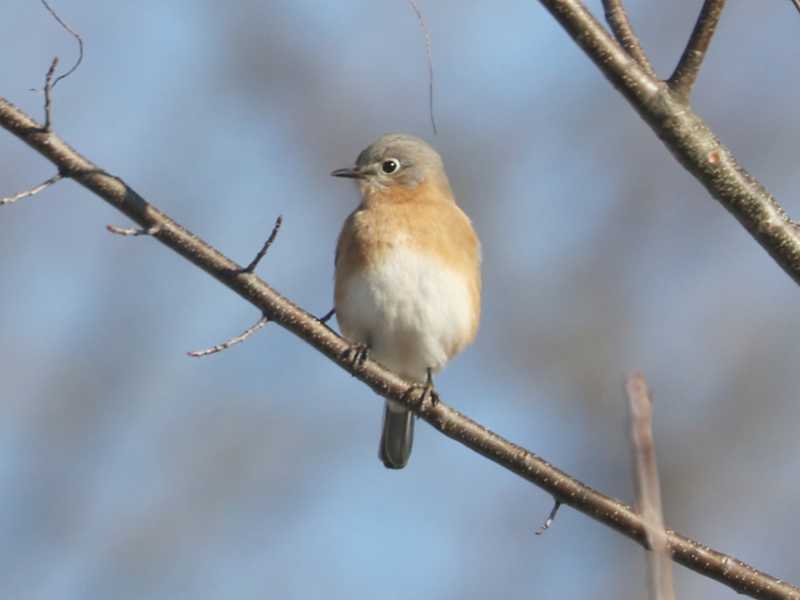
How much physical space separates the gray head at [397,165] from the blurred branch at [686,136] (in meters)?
3.58

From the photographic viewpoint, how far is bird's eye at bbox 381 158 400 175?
7.71 metres

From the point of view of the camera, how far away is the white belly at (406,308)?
264 inches

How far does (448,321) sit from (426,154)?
143cm

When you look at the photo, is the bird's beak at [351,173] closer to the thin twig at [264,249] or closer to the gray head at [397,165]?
the gray head at [397,165]

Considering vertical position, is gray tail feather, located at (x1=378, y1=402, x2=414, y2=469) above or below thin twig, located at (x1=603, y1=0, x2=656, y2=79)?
below

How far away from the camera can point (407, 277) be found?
675 cm

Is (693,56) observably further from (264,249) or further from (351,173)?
(351,173)

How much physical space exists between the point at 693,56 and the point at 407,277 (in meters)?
2.90

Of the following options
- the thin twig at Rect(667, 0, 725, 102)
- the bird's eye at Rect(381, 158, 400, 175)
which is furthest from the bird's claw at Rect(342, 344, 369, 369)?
the bird's eye at Rect(381, 158, 400, 175)

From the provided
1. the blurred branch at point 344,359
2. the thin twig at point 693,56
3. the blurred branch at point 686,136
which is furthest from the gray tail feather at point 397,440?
the thin twig at point 693,56

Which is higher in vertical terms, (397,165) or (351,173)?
(397,165)

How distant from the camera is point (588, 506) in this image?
4.72m

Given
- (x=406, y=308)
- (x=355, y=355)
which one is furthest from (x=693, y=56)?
(x=406, y=308)

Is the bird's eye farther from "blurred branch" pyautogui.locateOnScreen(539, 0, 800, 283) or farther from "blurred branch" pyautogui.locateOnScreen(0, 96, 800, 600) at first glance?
"blurred branch" pyautogui.locateOnScreen(539, 0, 800, 283)
